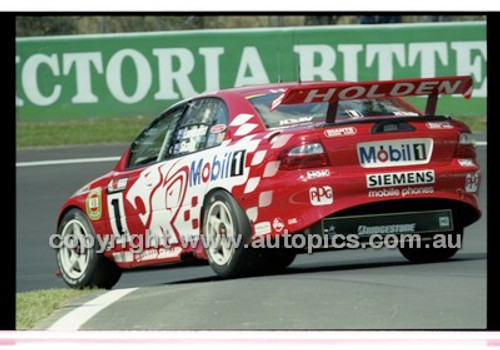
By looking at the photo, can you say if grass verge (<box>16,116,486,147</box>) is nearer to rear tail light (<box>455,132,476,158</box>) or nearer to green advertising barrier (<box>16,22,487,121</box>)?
green advertising barrier (<box>16,22,487,121</box>)

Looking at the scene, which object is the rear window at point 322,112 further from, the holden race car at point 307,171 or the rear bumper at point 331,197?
the rear bumper at point 331,197

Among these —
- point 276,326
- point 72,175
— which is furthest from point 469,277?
point 72,175

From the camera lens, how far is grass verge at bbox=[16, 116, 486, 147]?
22.3m

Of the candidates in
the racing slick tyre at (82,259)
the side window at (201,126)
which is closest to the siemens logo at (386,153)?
the side window at (201,126)

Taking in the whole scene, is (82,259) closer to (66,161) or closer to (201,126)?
(201,126)

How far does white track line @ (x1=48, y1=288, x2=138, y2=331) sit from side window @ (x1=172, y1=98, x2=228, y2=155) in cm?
112

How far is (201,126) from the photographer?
993 centimetres

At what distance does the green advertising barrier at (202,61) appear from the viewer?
22.3m

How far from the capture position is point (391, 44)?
22.4 metres

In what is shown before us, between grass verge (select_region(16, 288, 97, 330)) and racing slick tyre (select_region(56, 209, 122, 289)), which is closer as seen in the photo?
grass verge (select_region(16, 288, 97, 330))

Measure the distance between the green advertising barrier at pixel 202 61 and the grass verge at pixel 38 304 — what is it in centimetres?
1238

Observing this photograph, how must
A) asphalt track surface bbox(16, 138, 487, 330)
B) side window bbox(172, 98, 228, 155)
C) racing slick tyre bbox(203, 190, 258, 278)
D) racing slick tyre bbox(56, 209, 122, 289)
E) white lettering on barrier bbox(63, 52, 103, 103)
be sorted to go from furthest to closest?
white lettering on barrier bbox(63, 52, 103, 103), racing slick tyre bbox(56, 209, 122, 289), side window bbox(172, 98, 228, 155), racing slick tyre bbox(203, 190, 258, 278), asphalt track surface bbox(16, 138, 487, 330)

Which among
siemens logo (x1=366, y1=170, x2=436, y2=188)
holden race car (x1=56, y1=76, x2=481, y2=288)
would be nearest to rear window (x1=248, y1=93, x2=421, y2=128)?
holden race car (x1=56, y1=76, x2=481, y2=288)

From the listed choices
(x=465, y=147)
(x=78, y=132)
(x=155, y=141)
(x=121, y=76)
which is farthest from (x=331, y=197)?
(x=78, y=132)
